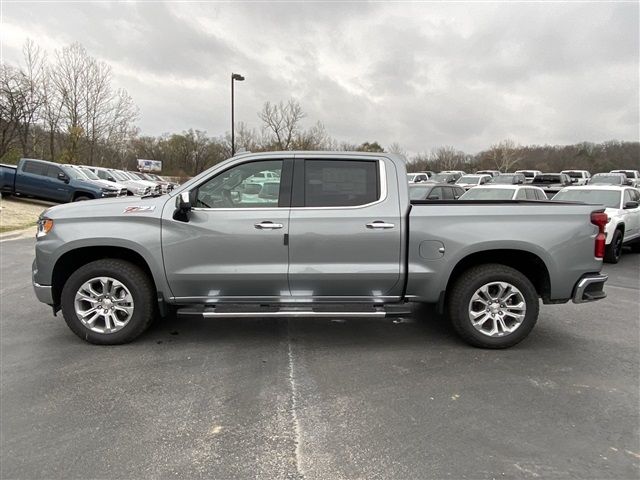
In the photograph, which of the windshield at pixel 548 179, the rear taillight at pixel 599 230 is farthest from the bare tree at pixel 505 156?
the rear taillight at pixel 599 230

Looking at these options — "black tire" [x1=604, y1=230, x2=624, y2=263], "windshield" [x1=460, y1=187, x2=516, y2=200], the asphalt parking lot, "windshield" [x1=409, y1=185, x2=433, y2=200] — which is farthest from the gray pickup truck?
"windshield" [x1=409, y1=185, x2=433, y2=200]

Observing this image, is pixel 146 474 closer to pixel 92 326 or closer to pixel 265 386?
pixel 265 386

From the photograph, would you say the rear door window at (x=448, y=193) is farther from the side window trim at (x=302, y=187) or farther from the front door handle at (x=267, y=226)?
the front door handle at (x=267, y=226)

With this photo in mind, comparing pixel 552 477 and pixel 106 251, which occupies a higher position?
pixel 106 251

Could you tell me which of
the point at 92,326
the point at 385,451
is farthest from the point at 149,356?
the point at 385,451

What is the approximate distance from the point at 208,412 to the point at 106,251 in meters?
2.17

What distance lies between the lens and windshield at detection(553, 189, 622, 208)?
9.87 meters

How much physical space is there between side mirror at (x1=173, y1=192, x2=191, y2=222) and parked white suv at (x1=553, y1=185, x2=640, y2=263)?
27.5ft

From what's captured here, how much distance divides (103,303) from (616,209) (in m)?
10.1

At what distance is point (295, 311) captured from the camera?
414cm

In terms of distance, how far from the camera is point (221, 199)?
4.27m

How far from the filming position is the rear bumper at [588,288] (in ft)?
13.8

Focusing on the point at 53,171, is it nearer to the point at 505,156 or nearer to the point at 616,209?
the point at 616,209

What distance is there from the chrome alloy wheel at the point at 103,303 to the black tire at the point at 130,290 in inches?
1.6
